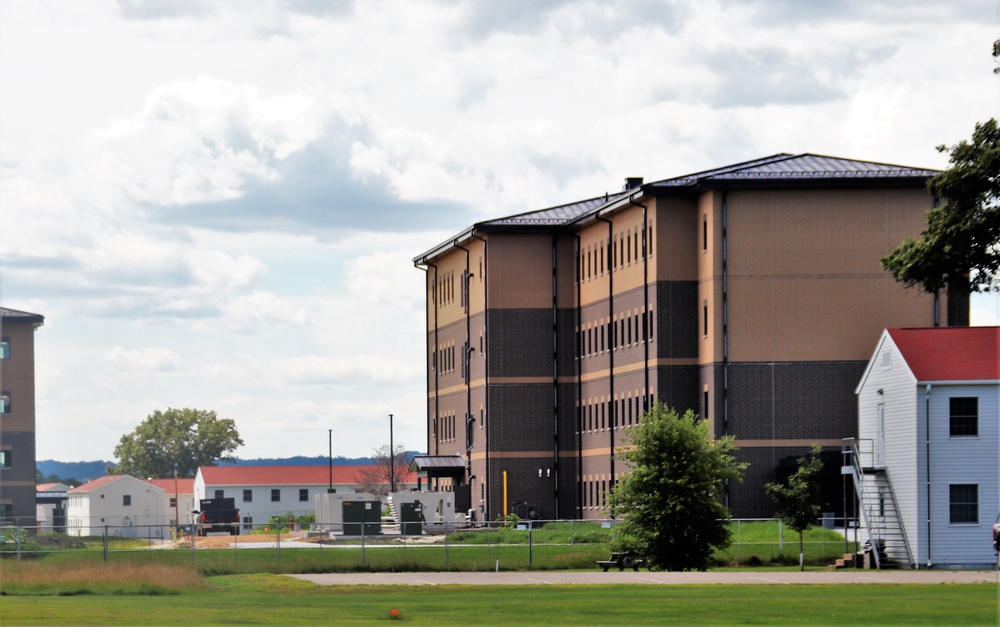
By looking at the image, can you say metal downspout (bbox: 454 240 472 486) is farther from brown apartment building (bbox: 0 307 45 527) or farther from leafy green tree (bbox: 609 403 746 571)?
brown apartment building (bbox: 0 307 45 527)

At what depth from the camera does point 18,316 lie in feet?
456

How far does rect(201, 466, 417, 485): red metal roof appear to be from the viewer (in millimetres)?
177750

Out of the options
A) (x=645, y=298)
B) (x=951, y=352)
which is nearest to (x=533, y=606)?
(x=951, y=352)

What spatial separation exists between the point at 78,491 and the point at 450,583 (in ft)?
488

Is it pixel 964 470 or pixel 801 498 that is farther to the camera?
pixel 801 498

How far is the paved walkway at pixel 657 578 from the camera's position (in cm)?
4544

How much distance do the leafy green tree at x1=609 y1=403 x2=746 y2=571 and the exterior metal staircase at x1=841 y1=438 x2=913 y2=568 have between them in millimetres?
6324

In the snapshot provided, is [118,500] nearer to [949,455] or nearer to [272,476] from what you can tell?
[272,476]

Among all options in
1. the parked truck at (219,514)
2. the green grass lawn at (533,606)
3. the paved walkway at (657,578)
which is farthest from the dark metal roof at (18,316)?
the green grass lawn at (533,606)

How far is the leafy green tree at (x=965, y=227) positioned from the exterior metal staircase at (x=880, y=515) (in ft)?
20.5

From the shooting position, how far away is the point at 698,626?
2959 cm

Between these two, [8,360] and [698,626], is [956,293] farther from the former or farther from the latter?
[8,360]

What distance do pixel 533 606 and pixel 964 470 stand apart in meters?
25.3

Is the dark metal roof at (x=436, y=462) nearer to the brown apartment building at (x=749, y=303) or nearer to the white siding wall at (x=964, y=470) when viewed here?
the brown apartment building at (x=749, y=303)
